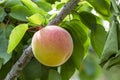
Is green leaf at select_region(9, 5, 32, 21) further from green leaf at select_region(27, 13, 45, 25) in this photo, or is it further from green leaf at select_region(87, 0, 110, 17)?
green leaf at select_region(87, 0, 110, 17)

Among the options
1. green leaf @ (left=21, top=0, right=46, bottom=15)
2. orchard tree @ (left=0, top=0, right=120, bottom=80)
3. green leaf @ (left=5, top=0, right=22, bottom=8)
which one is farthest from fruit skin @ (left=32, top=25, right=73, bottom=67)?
green leaf @ (left=5, top=0, right=22, bottom=8)

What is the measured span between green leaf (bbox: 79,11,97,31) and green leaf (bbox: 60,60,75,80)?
0.15m

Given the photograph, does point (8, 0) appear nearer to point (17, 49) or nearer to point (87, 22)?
point (17, 49)

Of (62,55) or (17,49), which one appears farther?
(17,49)

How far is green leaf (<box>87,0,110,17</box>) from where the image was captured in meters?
1.30

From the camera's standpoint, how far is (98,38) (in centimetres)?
133

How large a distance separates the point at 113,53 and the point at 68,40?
0.51 feet

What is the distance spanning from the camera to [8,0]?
1.33 metres

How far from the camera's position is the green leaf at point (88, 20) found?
4.30 feet

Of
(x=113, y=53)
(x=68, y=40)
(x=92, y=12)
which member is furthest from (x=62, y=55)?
(x=92, y=12)

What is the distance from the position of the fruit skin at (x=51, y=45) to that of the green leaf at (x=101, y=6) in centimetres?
19

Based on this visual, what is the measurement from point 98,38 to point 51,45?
24cm

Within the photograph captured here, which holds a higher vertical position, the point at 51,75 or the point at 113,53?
the point at 113,53

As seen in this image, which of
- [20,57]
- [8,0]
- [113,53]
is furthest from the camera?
[8,0]
